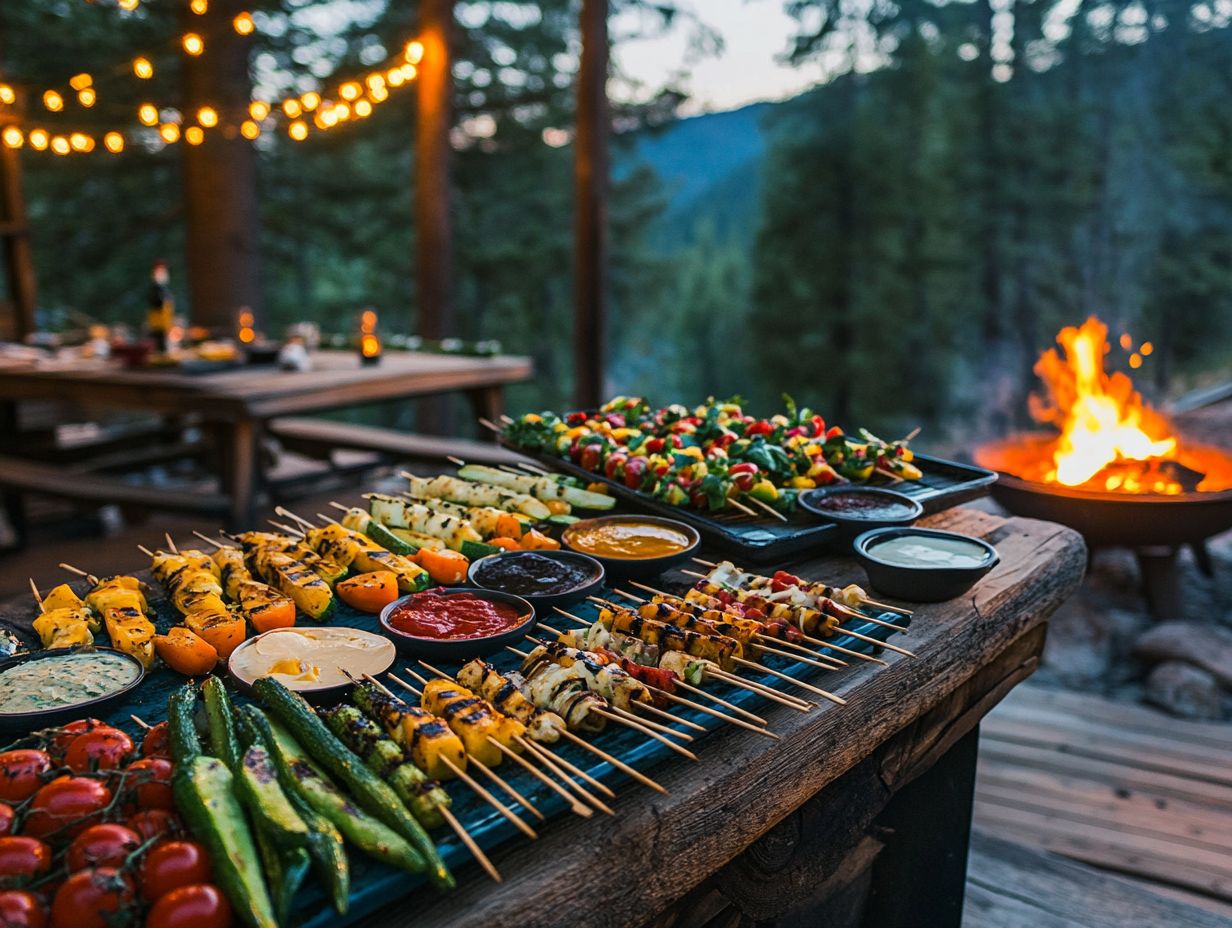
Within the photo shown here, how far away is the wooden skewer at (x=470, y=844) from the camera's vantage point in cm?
137

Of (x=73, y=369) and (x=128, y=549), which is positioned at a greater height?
(x=73, y=369)

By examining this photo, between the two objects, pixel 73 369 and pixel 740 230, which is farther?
pixel 740 230

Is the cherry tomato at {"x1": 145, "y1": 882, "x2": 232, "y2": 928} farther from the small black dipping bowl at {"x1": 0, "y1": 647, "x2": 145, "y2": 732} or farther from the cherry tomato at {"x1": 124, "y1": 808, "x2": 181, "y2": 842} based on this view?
the small black dipping bowl at {"x1": 0, "y1": 647, "x2": 145, "y2": 732}

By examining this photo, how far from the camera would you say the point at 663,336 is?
25281mm

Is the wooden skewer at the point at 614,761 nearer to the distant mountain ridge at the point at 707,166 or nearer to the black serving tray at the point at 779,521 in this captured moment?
the black serving tray at the point at 779,521

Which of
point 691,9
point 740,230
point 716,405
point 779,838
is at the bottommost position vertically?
point 779,838

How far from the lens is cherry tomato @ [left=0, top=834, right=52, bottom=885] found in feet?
4.28

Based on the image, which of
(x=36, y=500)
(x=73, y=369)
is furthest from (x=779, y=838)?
(x=36, y=500)

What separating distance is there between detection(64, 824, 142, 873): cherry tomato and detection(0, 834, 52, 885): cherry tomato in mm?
31

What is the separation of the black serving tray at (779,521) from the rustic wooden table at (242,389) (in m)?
2.61

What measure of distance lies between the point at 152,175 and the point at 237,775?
1883cm

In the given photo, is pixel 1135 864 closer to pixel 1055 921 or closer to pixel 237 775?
pixel 1055 921

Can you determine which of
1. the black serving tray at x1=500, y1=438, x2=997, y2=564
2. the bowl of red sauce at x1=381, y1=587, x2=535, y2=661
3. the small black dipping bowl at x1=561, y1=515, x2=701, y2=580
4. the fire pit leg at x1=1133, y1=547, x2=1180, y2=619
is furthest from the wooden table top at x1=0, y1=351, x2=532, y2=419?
the fire pit leg at x1=1133, y1=547, x2=1180, y2=619

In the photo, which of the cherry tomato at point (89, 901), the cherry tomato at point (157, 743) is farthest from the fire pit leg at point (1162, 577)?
the cherry tomato at point (89, 901)
